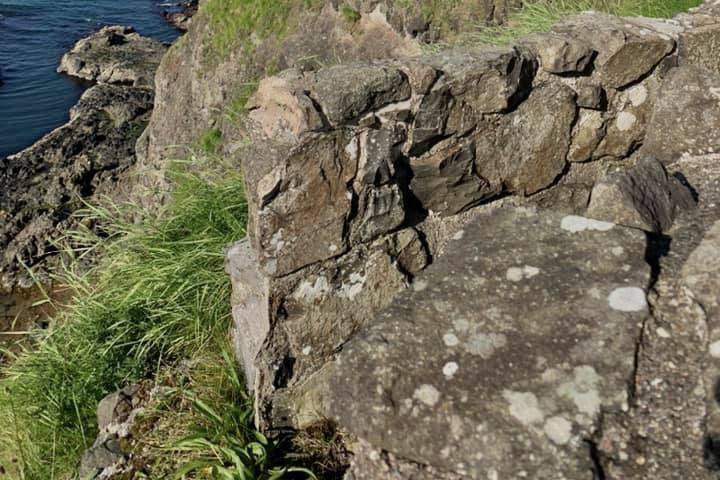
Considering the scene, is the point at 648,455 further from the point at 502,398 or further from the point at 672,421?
the point at 502,398

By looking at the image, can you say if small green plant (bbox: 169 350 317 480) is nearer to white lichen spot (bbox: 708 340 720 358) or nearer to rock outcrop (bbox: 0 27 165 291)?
white lichen spot (bbox: 708 340 720 358)

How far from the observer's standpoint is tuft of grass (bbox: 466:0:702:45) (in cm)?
550

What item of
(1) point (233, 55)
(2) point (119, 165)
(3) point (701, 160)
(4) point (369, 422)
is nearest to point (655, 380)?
(4) point (369, 422)

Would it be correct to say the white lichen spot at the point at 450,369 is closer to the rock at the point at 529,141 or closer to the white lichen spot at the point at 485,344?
the white lichen spot at the point at 485,344

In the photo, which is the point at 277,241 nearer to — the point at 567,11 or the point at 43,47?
the point at 567,11

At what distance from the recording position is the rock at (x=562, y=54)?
332 centimetres

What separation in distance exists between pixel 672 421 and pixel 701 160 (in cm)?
174

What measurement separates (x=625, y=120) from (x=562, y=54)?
1.92 feet

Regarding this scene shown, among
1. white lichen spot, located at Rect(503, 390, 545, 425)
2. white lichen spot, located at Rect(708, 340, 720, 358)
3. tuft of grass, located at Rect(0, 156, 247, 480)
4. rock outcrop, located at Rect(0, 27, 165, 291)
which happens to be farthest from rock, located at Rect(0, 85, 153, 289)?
white lichen spot, located at Rect(708, 340, 720, 358)

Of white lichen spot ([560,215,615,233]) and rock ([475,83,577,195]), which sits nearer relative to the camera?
white lichen spot ([560,215,615,233])

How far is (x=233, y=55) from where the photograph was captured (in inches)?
543

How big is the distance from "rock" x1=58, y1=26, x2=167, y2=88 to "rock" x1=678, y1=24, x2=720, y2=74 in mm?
20132

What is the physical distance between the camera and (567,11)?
6.11 metres

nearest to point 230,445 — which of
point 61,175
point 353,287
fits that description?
point 353,287
